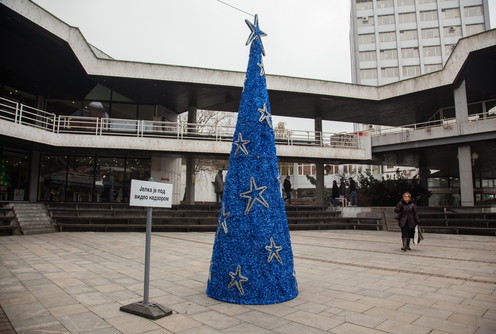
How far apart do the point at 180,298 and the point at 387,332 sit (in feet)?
9.50

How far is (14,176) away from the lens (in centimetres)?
1775

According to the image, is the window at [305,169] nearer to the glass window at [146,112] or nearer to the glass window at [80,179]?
the glass window at [146,112]

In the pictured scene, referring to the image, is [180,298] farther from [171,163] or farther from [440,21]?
[440,21]

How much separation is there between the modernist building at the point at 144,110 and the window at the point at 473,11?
43166 millimetres

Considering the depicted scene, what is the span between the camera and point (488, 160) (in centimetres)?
2352

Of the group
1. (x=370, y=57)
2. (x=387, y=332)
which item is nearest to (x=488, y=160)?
(x=387, y=332)

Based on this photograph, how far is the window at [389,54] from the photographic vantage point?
57.2m

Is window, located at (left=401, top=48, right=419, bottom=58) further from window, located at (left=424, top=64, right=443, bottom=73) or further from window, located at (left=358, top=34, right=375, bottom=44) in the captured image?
window, located at (left=358, top=34, right=375, bottom=44)

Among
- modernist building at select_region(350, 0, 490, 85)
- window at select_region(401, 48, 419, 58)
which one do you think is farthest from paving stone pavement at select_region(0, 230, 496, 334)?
window at select_region(401, 48, 419, 58)

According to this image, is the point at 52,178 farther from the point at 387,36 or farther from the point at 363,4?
the point at 363,4

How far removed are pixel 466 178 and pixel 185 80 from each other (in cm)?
1634

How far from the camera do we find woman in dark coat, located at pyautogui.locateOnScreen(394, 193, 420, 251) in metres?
9.59

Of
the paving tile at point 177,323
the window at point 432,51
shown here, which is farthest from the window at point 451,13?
the paving tile at point 177,323

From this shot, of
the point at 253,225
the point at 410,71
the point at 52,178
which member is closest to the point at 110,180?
the point at 52,178
